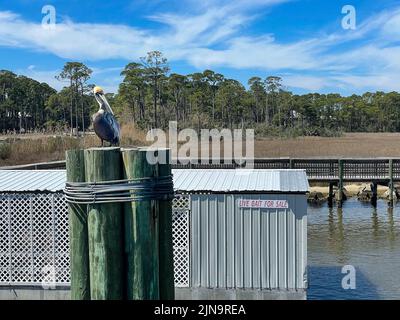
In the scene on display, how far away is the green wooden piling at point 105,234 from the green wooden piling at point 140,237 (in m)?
0.05

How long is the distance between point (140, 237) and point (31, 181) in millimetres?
7740

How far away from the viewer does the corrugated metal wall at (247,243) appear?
9.30m

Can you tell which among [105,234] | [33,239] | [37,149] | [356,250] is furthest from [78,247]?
[37,149]

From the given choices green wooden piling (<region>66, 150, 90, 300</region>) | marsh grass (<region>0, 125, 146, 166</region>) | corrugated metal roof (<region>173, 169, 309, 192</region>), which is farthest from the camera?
marsh grass (<region>0, 125, 146, 166</region>)

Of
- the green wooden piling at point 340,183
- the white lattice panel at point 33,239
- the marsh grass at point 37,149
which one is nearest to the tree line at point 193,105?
the marsh grass at point 37,149

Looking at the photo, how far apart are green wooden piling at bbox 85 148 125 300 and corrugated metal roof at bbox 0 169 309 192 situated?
6.20 m

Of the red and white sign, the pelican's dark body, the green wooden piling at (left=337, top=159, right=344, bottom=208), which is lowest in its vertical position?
the green wooden piling at (left=337, top=159, right=344, bottom=208)

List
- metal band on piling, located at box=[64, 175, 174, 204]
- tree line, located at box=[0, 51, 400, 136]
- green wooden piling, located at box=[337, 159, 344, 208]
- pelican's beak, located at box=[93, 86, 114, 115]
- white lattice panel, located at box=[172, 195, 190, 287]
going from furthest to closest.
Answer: tree line, located at box=[0, 51, 400, 136] → green wooden piling, located at box=[337, 159, 344, 208] → white lattice panel, located at box=[172, 195, 190, 287] → pelican's beak, located at box=[93, 86, 114, 115] → metal band on piling, located at box=[64, 175, 174, 204]

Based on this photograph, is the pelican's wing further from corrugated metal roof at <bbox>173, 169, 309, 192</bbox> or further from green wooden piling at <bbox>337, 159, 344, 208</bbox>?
green wooden piling at <bbox>337, 159, 344, 208</bbox>

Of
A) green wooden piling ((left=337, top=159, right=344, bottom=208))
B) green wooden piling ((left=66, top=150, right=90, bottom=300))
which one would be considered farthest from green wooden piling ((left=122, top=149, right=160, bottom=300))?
green wooden piling ((left=337, top=159, right=344, bottom=208))

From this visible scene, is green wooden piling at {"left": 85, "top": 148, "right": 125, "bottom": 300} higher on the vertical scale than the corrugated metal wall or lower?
higher

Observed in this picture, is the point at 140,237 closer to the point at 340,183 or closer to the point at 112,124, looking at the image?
the point at 112,124

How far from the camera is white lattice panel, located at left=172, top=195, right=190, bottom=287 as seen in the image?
31.3 ft
